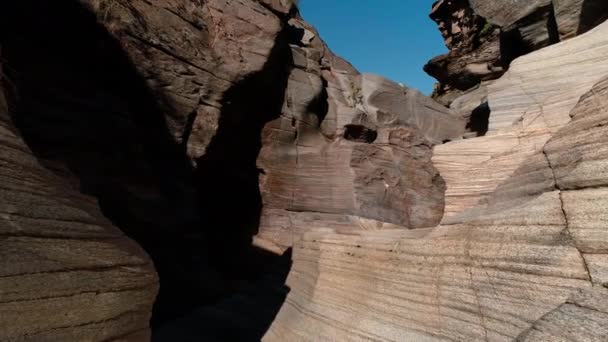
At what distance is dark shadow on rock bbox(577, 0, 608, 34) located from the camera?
845 centimetres

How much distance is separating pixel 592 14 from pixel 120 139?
426 inches

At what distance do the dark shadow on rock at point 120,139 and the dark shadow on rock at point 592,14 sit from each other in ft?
26.5

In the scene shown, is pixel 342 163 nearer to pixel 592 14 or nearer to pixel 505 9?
pixel 592 14

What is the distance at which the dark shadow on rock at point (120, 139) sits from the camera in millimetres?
7934

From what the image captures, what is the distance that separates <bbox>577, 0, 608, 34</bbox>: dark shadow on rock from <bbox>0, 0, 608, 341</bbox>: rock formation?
5 centimetres

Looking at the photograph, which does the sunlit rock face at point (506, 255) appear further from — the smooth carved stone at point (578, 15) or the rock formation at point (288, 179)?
the smooth carved stone at point (578, 15)

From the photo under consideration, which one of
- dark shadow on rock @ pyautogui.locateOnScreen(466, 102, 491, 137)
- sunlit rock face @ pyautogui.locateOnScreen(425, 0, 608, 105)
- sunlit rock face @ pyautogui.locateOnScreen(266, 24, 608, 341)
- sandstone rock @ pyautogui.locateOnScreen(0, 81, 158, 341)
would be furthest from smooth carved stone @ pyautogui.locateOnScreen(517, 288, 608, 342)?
dark shadow on rock @ pyautogui.locateOnScreen(466, 102, 491, 137)

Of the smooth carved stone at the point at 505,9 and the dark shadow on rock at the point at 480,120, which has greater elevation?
the smooth carved stone at the point at 505,9

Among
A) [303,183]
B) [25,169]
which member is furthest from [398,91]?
[25,169]

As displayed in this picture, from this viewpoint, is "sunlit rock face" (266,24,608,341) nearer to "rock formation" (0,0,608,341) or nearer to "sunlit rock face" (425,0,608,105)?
"rock formation" (0,0,608,341)

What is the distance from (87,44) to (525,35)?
39.6 feet

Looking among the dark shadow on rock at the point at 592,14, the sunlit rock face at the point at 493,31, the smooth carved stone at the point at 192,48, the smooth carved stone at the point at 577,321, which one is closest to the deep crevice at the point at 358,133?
the smooth carved stone at the point at 192,48

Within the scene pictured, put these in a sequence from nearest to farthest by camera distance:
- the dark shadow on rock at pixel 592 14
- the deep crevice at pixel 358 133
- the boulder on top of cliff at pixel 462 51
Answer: the dark shadow on rock at pixel 592 14 < the deep crevice at pixel 358 133 < the boulder on top of cliff at pixel 462 51

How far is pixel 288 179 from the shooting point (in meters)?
12.1
